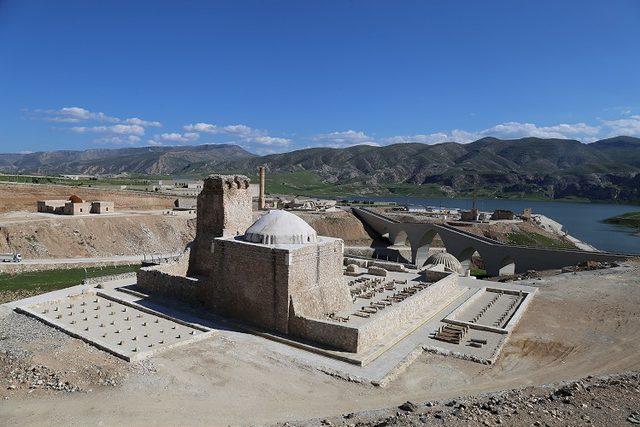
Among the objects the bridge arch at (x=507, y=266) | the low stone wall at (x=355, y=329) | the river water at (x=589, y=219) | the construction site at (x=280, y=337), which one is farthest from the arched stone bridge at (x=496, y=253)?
the river water at (x=589, y=219)

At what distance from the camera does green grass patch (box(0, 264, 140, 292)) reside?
20.7 meters

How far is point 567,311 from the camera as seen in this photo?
58.7 feet

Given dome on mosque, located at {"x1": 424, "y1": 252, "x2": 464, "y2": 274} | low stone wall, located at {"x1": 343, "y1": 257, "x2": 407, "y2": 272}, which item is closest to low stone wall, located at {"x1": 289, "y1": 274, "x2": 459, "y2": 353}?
low stone wall, located at {"x1": 343, "y1": 257, "x2": 407, "y2": 272}

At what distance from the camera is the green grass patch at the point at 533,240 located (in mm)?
45844

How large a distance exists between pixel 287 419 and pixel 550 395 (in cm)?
543

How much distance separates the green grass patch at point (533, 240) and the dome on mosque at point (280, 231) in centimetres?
3582

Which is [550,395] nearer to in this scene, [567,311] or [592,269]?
[567,311]

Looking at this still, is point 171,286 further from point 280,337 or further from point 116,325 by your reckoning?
point 280,337

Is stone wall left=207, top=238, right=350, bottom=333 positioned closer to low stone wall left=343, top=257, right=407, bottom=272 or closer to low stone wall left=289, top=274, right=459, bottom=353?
low stone wall left=289, top=274, right=459, bottom=353

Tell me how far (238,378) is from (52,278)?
55.9 ft

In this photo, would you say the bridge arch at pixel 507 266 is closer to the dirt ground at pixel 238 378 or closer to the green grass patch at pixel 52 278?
the dirt ground at pixel 238 378

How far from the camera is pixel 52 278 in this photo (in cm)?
2322

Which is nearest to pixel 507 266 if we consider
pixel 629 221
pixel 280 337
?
pixel 280 337

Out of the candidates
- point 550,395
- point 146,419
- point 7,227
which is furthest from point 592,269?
point 7,227
